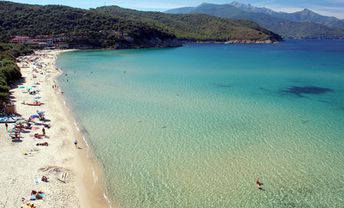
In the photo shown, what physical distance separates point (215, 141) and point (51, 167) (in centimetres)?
1413

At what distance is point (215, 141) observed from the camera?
90.4 ft

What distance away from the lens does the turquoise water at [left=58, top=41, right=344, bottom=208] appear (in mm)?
19438

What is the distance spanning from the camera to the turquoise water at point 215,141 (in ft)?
63.8

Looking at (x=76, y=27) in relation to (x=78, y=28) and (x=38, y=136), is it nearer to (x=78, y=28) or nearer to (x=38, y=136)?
(x=78, y=28)

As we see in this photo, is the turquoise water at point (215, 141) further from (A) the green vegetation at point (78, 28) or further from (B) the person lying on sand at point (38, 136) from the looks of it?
(A) the green vegetation at point (78, 28)

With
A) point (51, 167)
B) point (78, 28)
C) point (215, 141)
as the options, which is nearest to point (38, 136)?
point (51, 167)

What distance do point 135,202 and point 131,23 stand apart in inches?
5637

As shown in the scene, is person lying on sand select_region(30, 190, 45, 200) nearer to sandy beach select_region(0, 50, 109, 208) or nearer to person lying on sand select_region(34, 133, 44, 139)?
sandy beach select_region(0, 50, 109, 208)

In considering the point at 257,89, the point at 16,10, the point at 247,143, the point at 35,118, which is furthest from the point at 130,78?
the point at 16,10

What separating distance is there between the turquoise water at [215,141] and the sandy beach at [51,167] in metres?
1.30

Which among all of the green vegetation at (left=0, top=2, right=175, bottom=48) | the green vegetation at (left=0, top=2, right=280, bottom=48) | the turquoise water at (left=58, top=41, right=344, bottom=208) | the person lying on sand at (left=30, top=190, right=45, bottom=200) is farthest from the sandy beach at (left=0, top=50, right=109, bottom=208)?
the green vegetation at (left=0, top=2, right=175, bottom=48)

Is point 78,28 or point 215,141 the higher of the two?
point 78,28

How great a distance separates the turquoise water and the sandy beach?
1.30 meters

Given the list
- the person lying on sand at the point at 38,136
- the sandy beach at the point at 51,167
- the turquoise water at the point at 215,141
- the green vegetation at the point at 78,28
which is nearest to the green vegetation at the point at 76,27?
the green vegetation at the point at 78,28
